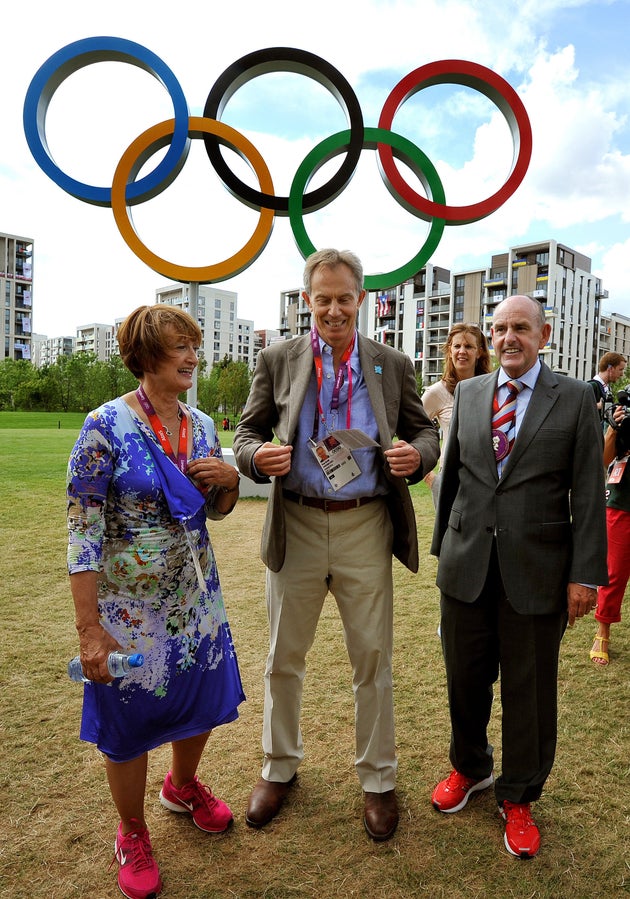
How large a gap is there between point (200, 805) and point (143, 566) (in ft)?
3.87

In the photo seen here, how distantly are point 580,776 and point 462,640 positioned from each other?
109 centimetres

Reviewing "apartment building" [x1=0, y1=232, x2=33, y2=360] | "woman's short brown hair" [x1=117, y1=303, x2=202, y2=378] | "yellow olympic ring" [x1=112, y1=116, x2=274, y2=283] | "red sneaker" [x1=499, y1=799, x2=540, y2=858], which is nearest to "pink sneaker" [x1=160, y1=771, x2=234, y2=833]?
"red sneaker" [x1=499, y1=799, x2=540, y2=858]

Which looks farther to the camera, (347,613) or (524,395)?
(347,613)

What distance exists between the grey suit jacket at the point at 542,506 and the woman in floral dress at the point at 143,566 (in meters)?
1.03

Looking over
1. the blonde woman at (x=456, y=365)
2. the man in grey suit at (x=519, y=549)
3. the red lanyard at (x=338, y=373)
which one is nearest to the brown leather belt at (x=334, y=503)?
the red lanyard at (x=338, y=373)

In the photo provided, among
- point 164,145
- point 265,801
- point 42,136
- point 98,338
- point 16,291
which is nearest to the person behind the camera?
point 265,801

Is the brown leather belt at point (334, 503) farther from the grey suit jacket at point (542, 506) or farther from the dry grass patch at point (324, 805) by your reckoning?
the dry grass patch at point (324, 805)

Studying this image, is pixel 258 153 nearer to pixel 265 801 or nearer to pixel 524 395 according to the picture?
pixel 524 395

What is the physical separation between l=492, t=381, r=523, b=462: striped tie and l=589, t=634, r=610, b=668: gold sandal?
2.60 metres

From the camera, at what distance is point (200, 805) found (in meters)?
2.44

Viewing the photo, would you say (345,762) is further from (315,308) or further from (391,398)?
(315,308)

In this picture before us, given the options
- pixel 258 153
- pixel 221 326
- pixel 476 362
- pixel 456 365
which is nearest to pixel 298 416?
pixel 456 365

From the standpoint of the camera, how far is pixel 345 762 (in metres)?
2.92

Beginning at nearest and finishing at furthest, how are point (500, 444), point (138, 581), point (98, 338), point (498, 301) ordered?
point (138, 581)
point (500, 444)
point (498, 301)
point (98, 338)
